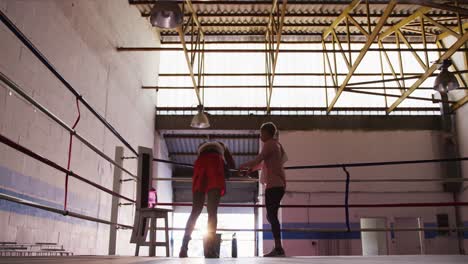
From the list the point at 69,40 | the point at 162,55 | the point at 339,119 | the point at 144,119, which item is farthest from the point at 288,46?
the point at 69,40

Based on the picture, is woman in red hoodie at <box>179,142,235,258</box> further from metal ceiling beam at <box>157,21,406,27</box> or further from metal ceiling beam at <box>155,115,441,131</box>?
metal ceiling beam at <box>157,21,406,27</box>

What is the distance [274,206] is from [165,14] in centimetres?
331

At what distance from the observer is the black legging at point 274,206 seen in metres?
4.27

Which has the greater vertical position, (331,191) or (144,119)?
(144,119)

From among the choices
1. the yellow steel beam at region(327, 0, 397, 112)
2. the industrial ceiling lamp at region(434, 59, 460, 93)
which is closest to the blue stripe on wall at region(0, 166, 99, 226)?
the yellow steel beam at region(327, 0, 397, 112)

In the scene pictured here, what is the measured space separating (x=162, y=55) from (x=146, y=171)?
9754 millimetres

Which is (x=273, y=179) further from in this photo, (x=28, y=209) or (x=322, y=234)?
(x=322, y=234)

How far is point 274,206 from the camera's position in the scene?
4293mm

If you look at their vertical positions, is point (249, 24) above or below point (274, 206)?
above

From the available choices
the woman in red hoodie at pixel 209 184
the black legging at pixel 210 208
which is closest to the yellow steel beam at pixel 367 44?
the woman in red hoodie at pixel 209 184

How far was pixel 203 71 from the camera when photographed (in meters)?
13.1

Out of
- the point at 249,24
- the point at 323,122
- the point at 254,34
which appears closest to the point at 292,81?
the point at 323,122

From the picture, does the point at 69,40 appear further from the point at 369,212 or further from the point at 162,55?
the point at 369,212

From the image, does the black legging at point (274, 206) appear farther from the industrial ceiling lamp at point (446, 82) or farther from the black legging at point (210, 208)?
the industrial ceiling lamp at point (446, 82)
